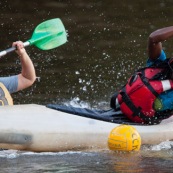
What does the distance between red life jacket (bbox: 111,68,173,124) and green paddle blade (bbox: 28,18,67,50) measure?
0.84 m

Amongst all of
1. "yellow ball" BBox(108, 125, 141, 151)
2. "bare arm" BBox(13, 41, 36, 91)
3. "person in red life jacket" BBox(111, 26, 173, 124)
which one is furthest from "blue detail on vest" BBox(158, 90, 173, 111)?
"bare arm" BBox(13, 41, 36, 91)

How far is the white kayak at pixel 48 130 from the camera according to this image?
6.30 metres

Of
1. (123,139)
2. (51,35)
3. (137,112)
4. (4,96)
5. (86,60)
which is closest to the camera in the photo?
(123,139)

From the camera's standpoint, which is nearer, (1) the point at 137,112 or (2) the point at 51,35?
(1) the point at 137,112

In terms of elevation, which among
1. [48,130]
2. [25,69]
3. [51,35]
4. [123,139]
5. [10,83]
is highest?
[51,35]

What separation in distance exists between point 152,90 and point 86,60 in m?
3.24

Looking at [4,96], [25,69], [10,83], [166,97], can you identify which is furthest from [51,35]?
[166,97]

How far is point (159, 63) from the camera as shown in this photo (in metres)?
6.84

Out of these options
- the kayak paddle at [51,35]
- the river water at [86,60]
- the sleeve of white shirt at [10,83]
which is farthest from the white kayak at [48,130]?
the kayak paddle at [51,35]

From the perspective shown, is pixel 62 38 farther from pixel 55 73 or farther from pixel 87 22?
pixel 87 22

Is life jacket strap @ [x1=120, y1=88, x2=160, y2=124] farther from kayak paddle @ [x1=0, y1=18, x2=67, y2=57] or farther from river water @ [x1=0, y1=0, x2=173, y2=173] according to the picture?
kayak paddle @ [x1=0, y1=18, x2=67, y2=57]

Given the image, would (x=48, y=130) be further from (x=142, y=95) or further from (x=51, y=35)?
(x=51, y=35)

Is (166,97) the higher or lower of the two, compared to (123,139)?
higher

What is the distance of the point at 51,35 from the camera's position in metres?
7.37
